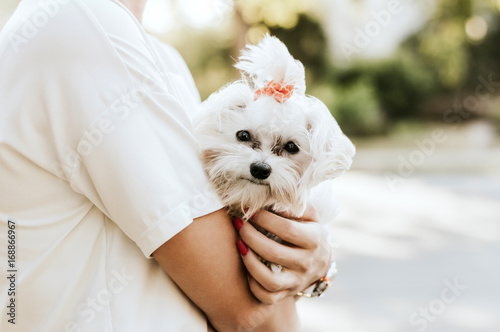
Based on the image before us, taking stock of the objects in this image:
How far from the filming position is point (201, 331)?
4.09ft

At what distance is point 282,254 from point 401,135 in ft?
42.4

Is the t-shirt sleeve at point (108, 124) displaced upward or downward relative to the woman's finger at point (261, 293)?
upward

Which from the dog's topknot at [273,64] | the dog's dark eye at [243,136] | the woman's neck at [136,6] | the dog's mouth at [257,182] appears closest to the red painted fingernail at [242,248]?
the dog's mouth at [257,182]

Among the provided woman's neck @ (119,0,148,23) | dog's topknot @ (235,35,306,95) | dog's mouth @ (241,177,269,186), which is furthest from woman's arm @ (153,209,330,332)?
woman's neck @ (119,0,148,23)

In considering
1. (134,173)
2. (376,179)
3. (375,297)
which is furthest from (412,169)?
(134,173)

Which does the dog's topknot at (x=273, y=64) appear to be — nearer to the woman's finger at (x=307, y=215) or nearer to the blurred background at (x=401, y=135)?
the woman's finger at (x=307, y=215)

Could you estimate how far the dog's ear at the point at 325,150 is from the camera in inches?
60.9

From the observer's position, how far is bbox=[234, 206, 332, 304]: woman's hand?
51.1 inches

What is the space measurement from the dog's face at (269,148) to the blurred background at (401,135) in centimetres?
230

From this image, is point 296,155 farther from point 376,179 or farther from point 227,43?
point 227,43

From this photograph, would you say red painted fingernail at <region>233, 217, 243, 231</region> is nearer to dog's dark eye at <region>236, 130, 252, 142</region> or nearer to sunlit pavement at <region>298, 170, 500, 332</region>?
dog's dark eye at <region>236, 130, 252, 142</region>

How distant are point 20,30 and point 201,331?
0.82 meters

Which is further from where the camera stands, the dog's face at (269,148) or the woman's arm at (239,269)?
the dog's face at (269,148)

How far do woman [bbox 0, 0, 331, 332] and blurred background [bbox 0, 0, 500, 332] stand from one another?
2.64 metres
